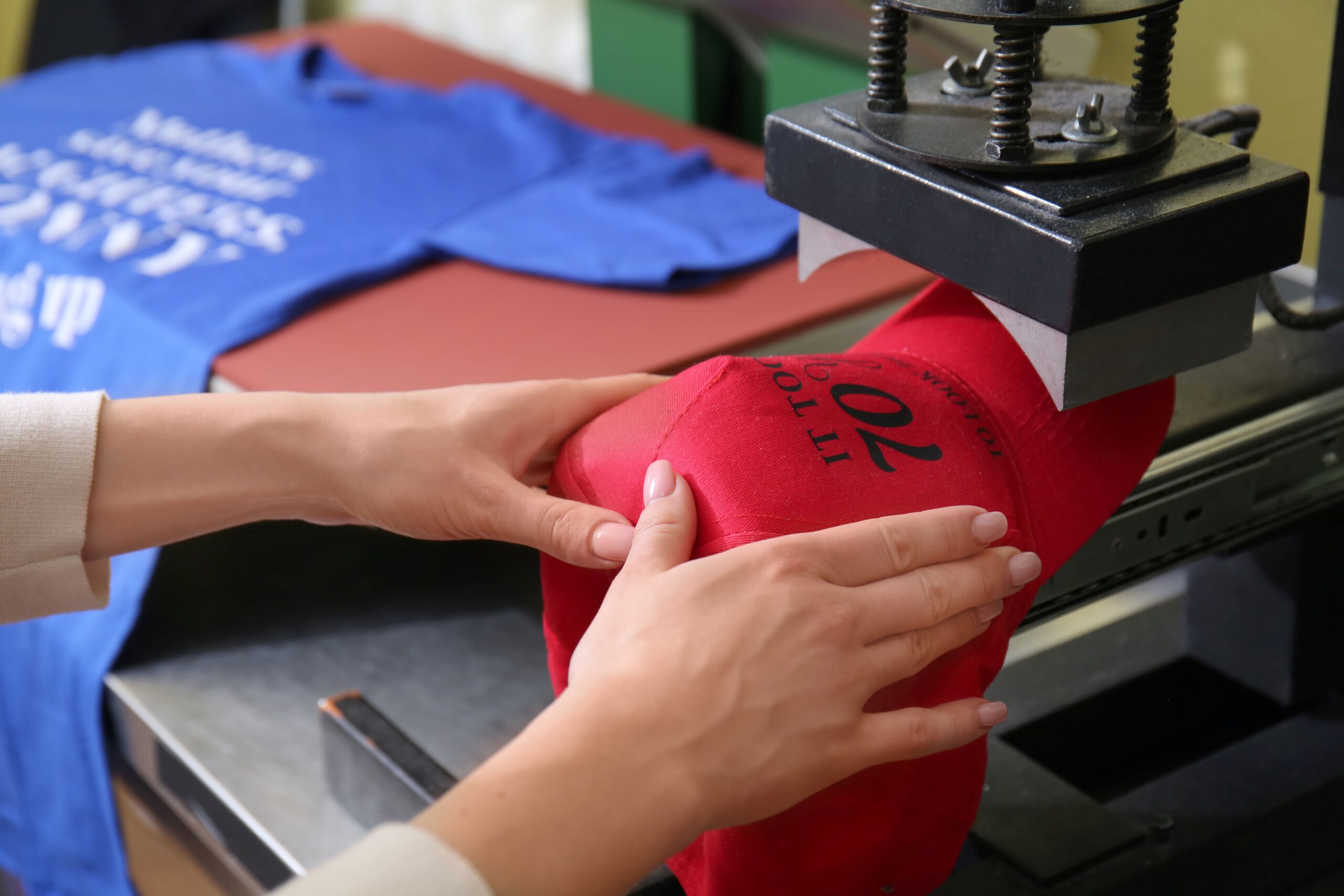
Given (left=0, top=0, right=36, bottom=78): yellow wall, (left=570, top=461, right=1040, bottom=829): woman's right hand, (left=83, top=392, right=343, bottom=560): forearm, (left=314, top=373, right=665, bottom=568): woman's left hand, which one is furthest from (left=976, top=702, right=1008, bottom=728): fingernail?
(left=0, top=0, right=36, bottom=78): yellow wall

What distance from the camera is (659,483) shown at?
49cm

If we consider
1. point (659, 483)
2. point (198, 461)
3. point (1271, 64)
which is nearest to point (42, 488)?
point (198, 461)

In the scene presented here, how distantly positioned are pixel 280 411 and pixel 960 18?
37 centimetres

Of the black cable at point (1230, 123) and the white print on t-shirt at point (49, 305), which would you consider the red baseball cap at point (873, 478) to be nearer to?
the black cable at point (1230, 123)

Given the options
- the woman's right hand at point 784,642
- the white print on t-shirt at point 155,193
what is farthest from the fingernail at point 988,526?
the white print on t-shirt at point 155,193

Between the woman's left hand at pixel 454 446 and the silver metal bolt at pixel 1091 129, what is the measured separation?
0.73 feet

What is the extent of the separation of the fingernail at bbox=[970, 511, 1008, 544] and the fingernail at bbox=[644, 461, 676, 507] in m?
0.11

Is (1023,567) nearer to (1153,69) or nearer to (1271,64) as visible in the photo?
(1153,69)

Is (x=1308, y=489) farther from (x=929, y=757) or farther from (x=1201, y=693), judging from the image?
(x=929, y=757)

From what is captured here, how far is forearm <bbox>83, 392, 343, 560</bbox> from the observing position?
632 mm

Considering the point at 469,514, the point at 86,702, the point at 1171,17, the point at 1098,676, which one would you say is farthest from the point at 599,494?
the point at 86,702

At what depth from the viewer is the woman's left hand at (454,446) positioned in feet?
2.00

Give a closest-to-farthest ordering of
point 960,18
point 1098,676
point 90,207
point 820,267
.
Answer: point 960,18, point 820,267, point 1098,676, point 90,207

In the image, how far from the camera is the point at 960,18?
466mm
